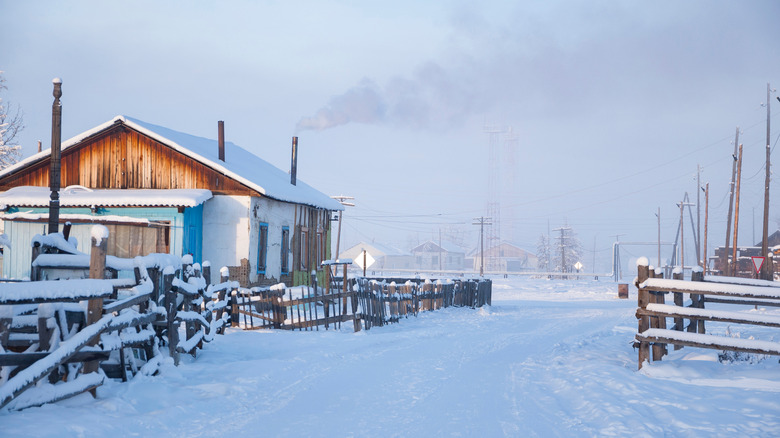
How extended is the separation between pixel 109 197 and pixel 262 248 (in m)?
5.17

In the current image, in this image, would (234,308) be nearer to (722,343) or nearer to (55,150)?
(55,150)

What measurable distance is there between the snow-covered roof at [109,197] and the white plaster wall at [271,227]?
5.93ft

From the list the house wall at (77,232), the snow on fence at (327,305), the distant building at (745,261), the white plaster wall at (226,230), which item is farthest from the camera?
the distant building at (745,261)

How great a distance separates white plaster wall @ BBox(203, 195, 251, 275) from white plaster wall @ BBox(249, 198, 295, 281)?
23cm

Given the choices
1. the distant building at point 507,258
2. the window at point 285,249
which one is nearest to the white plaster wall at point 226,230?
the window at point 285,249

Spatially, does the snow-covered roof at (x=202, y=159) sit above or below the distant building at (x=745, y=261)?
above

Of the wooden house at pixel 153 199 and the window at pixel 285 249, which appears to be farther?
the window at pixel 285 249

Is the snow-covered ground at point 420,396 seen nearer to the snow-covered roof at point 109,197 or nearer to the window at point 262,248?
the snow-covered roof at point 109,197

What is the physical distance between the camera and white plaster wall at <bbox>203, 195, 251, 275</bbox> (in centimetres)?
2111

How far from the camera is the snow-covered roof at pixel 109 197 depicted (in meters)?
19.7

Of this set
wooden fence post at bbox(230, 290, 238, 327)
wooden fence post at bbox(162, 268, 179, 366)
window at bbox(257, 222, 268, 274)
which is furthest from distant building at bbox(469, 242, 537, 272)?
wooden fence post at bbox(162, 268, 179, 366)

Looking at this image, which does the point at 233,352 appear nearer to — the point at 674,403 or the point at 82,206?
the point at 674,403

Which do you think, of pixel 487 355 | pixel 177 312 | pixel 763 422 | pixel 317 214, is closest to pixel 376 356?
pixel 487 355

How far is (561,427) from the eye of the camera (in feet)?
22.2
